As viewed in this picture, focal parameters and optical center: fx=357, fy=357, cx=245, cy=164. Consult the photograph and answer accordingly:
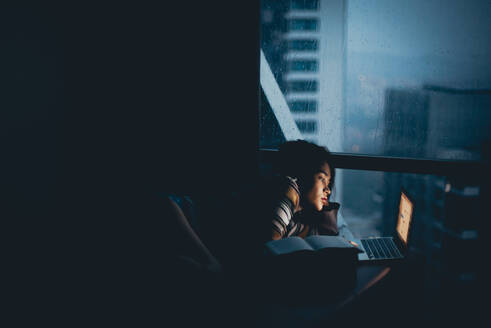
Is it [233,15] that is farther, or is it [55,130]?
[55,130]

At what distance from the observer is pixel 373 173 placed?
2.15 m

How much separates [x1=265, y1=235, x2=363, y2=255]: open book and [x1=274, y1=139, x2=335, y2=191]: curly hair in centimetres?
54

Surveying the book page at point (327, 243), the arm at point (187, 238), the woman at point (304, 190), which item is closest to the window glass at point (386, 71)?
the woman at point (304, 190)

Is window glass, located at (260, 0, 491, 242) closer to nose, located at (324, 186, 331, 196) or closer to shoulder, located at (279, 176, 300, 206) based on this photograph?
nose, located at (324, 186, 331, 196)

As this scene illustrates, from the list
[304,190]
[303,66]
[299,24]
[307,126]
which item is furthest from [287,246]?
[299,24]

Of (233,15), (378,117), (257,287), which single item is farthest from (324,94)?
(257,287)

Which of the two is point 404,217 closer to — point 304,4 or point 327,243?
point 327,243

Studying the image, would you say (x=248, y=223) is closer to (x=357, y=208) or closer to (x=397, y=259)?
(x=397, y=259)

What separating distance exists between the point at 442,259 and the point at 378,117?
37.0 inches

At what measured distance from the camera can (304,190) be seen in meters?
1.85

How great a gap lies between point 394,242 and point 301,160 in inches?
24.0

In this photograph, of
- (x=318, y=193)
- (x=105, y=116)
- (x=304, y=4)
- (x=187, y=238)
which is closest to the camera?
(x=187, y=238)

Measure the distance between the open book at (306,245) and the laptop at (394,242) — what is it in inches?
12.3

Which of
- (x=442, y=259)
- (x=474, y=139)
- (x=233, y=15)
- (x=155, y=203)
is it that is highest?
(x=233, y=15)
